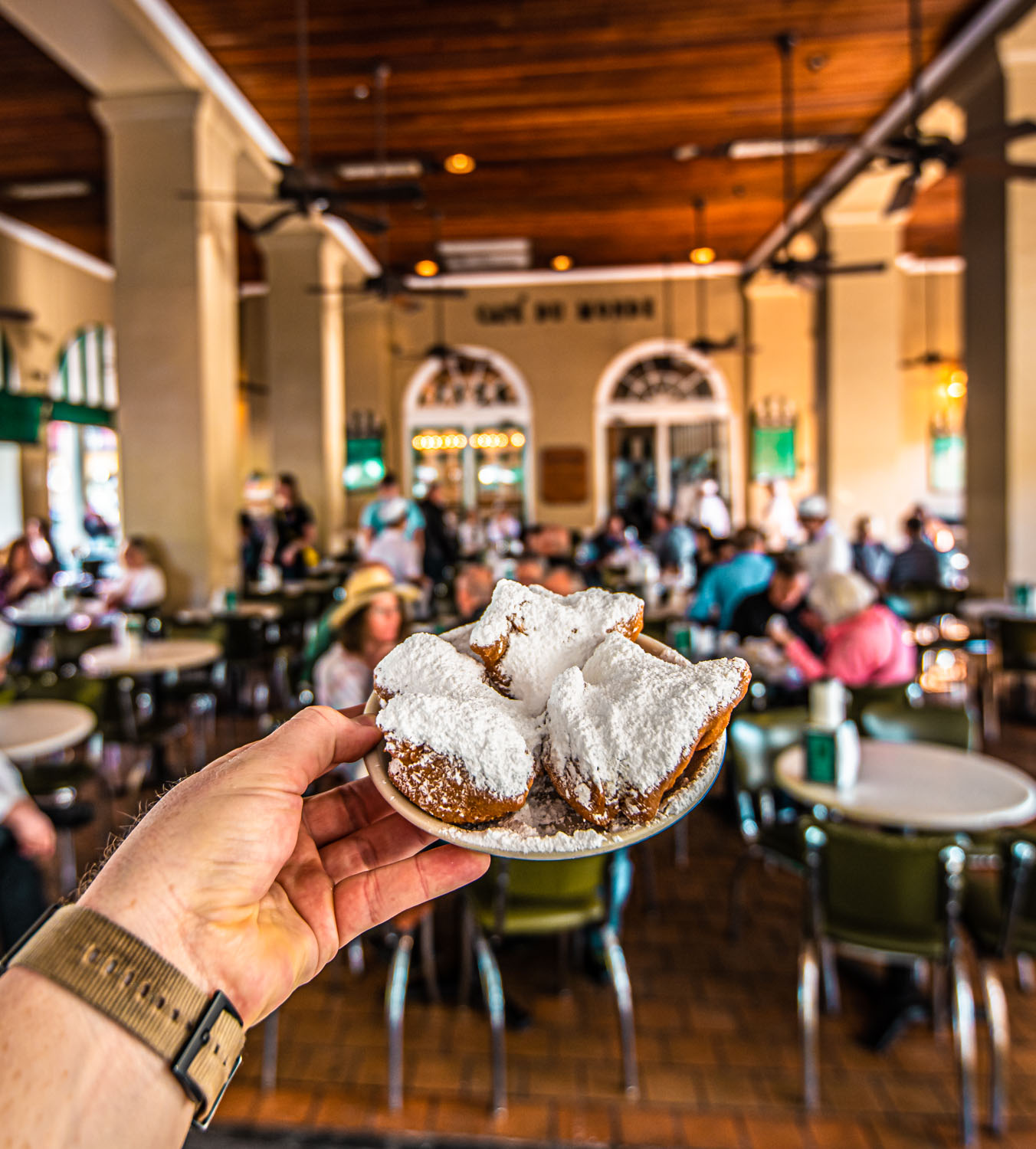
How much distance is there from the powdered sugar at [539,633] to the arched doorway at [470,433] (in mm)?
13176

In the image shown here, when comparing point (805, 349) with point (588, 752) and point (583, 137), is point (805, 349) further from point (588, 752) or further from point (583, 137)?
point (588, 752)

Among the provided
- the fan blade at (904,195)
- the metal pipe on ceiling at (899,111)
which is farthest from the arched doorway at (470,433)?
the fan blade at (904,195)

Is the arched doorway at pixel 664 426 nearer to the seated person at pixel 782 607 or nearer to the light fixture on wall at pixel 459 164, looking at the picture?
the light fixture on wall at pixel 459 164

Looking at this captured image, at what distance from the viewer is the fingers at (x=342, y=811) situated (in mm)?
1172

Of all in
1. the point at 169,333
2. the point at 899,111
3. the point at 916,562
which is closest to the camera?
the point at 169,333

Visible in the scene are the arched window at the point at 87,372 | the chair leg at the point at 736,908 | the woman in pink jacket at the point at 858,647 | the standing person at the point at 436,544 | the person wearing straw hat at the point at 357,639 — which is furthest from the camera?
the arched window at the point at 87,372

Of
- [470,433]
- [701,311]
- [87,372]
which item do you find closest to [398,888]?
[470,433]

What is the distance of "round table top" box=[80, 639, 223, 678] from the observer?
4340 millimetres

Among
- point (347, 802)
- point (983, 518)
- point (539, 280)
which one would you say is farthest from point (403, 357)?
point (347, 802)

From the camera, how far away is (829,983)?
109 inches

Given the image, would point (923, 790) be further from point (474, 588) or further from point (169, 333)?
point (169, 333)

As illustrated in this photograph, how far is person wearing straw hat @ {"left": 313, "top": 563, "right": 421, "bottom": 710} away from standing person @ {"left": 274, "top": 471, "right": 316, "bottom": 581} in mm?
5911

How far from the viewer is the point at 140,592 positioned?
6.27m

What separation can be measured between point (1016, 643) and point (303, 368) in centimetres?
854
